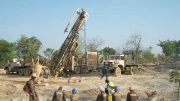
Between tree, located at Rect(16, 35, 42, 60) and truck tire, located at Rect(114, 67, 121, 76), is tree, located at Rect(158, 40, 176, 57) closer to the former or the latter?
tree, located at Rect(16, 35, 42, 60)

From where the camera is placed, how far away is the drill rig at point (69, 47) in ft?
115

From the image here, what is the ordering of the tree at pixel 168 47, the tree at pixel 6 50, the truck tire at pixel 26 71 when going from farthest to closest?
the tree at pixel 168 47 → the tree at pixel 6 50 → the truck tire at pixel 26 71

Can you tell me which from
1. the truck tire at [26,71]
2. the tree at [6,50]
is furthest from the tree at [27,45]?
the truck tire at [26,71]

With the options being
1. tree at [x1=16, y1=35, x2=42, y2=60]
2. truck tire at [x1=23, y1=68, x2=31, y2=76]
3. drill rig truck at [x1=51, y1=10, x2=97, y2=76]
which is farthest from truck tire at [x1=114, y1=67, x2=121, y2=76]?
tree at [x1=16, y1=35, x2=42, y2=60]

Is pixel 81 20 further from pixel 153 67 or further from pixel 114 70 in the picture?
pixel 153 67

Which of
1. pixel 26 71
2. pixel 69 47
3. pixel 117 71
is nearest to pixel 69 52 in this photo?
pixel 69 47

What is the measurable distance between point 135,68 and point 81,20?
10175 millimetres

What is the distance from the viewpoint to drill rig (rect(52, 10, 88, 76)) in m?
35.1

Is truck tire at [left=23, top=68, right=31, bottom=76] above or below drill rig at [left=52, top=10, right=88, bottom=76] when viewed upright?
below

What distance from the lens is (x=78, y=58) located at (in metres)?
39.2

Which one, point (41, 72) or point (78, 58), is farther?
point (78, 58)

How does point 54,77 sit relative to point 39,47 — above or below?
below

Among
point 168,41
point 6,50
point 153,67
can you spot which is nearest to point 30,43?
point 6,50

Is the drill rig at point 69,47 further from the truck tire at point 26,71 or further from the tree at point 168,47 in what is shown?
the tree at point 168,47
